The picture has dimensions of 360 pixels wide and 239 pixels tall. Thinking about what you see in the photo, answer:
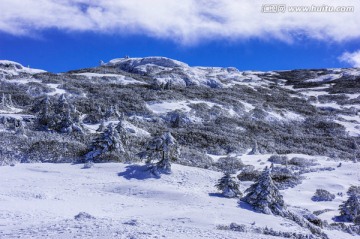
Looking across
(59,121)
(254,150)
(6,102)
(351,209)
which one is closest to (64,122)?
(59,121)

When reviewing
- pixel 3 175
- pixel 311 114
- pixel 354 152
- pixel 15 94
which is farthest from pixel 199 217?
pixel 311 114

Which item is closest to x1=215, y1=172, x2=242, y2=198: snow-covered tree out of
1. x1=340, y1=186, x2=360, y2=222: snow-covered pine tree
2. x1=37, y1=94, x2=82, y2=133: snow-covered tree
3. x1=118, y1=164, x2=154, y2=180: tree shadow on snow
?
x1=118, y1=164, x2=154, y2=180: tree shadow on snow

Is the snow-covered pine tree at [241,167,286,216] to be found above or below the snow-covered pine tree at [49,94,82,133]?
below

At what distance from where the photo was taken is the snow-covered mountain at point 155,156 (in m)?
15.8

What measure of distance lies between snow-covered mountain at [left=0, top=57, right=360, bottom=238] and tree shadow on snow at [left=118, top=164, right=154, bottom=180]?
0.57ft

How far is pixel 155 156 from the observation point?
81.7 ft

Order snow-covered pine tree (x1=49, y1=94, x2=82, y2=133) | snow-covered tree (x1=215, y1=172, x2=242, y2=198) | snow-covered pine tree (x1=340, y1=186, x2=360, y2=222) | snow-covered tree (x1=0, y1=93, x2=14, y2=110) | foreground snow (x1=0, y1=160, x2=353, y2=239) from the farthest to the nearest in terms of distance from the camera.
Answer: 1. snow-covered tree (x1=0, y1=93, x2=14, y2=110)
2. snow-covered pine tree (x1=49, y1=94, x2=82, y2=133)
3. snow-covered pine tree (x1=340, y1=186, x2=360, y2=222)
4. snow-covered tree (x1=215, y1=172, x2=242, y2=198)
5. foreground snow (x1=0, y1=160, x2=353, y2=239)

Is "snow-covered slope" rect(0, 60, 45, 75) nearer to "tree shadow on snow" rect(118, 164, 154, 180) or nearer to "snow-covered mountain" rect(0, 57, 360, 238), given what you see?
"snow-covered mountain" rect(0, 57, 360, 238)

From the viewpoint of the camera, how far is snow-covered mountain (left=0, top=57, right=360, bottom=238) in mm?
15758

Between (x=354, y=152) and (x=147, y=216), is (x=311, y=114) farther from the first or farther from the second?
(x=147, y=216)

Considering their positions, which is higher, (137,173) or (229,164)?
(229,164)

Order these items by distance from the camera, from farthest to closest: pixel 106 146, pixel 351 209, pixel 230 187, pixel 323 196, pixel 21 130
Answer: pixel 21 130, pixel 106 146, pixel 323 196, pixel 351 209, pixel 230 187

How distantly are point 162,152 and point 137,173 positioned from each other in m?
2.54

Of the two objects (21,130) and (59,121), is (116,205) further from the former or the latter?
(59,121)
